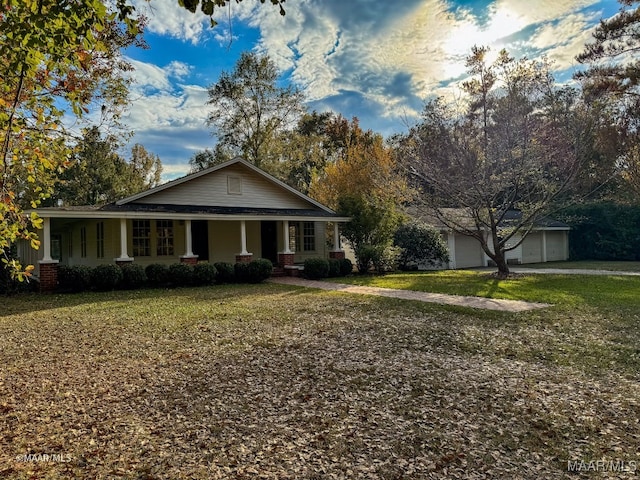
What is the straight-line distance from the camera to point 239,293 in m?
11.7

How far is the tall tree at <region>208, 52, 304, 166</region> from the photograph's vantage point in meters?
29.5

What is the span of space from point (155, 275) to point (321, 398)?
10.6 m

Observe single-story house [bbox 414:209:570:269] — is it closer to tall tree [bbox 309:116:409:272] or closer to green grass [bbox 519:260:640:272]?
green grass [bbox 519:260:640:272]

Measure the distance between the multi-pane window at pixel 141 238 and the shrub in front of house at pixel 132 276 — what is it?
7.55 feet

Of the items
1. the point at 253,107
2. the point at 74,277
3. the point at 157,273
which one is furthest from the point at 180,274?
the point at 253,107

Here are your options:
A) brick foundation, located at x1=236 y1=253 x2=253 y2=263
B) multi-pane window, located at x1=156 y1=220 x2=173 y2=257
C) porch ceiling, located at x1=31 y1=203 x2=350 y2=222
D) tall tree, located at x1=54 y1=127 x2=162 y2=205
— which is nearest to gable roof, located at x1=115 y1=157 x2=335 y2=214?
porch ceiling, located at x1=31 y1=203 x2=350 y2=222

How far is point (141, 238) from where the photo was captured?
49.8 feet

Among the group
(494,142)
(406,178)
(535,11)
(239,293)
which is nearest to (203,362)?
(239,293)

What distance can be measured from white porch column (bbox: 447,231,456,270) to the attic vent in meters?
10.7

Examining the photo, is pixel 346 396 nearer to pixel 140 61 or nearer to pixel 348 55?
pixel 140 61

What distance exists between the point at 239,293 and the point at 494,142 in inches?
394

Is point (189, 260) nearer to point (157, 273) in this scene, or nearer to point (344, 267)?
point (157, 273)

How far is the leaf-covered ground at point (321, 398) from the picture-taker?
2.86 meters

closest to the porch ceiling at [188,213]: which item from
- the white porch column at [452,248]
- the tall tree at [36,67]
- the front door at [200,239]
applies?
the front door at [200,239]
